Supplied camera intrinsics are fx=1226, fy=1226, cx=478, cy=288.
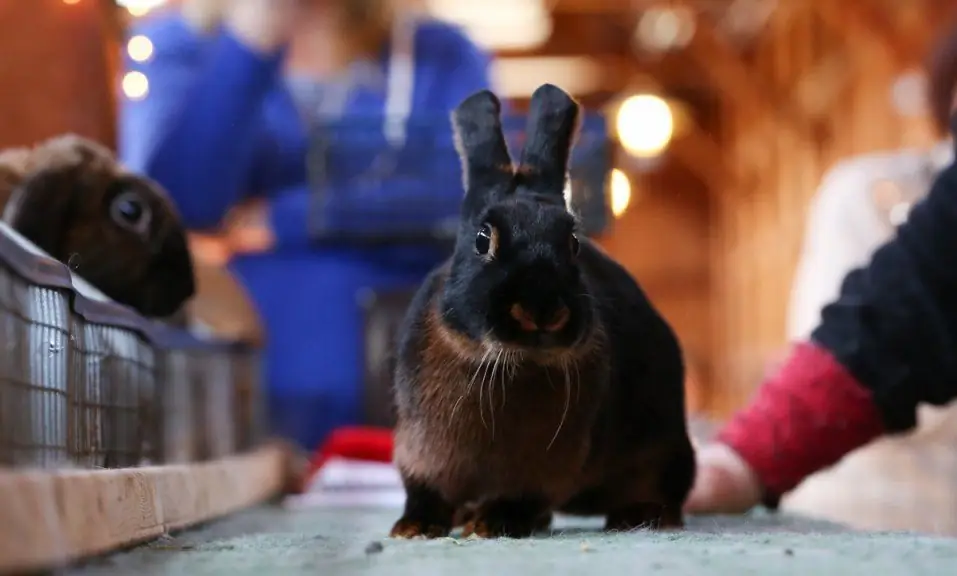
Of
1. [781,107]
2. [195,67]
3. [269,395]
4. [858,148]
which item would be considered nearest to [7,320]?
[195,67]

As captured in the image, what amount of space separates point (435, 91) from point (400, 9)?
0.32 meters

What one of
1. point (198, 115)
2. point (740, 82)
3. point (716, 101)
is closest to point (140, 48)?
point (198, 115)

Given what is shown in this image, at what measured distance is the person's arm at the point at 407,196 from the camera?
2223mm

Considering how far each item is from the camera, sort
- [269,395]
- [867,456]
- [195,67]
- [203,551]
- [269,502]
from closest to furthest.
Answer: [203,551] → [269,502] → [867,456] → [195,67] → [269,395]

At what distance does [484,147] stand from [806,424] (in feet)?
2.54

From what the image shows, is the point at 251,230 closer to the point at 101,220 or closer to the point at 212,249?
the point at 212,249

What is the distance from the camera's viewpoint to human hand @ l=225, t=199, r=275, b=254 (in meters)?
2.85

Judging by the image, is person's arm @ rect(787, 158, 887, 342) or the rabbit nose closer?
the rabbit nose

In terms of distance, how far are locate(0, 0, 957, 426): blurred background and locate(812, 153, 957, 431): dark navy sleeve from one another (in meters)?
0.32

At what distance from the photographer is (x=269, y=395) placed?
2938mm

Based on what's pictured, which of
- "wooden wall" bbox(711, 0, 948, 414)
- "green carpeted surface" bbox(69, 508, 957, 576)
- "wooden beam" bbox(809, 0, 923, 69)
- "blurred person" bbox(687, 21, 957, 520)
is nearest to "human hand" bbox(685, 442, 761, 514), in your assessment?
"blurred person" bbox(687, 21, 957, 520)

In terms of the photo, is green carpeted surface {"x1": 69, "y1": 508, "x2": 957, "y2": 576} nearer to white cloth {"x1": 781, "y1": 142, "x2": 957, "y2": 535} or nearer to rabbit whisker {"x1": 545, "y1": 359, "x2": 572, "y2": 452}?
rabbit whisker {"x1": 545, "y1": 359, "x2": 572, "y2": 452}

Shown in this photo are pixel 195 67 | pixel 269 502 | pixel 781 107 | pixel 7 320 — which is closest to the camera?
pixel 7 320

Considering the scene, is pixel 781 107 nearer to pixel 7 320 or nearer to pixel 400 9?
pixel 400 9
